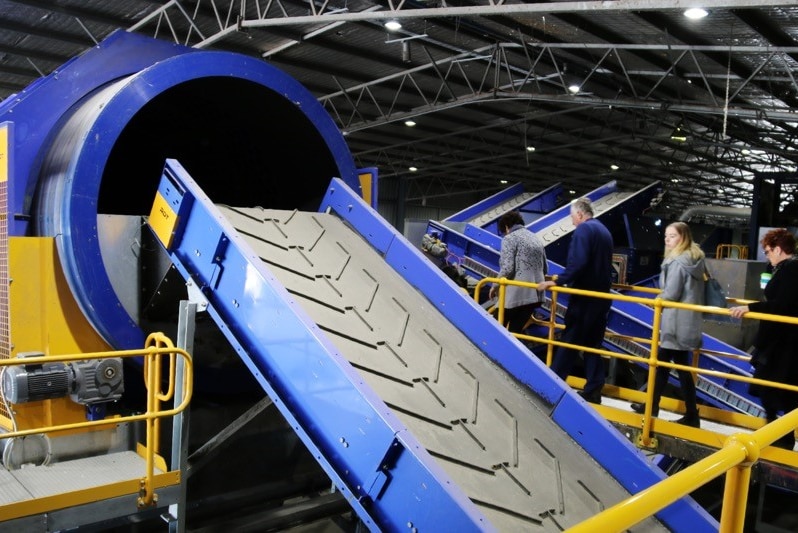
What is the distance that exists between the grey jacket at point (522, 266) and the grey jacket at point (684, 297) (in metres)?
1.49

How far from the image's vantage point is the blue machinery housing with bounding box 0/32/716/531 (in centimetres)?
309

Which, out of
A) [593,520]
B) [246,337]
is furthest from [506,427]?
[593,520]

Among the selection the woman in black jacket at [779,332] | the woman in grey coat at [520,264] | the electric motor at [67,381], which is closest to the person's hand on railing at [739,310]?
the woman in black jacket at [779,332]

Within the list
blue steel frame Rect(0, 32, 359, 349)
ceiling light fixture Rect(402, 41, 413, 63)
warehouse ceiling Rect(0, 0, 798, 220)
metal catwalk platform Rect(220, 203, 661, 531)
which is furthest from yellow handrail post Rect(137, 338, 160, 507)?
ceiling light fixture Rect(402, 41, 413, 63)

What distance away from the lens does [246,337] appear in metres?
3.72

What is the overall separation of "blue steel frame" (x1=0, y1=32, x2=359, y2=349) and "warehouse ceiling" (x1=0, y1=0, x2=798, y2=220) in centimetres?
523

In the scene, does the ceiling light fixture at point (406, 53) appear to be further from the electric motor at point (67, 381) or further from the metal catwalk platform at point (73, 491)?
the metal catwalk platform at point (73, 491)

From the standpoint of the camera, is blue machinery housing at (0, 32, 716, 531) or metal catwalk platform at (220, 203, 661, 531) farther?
metal catwalk platform at (220, 203, 661, 531)

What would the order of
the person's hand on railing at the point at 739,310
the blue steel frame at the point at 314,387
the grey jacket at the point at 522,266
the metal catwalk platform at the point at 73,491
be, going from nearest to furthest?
1. the blue steel frame at the point at 314,387
2. the metal catwalk platform at the point at 73,491
3. the person's hand on railing at the point at 739,310
4. the grey jacket at the point at 522,266

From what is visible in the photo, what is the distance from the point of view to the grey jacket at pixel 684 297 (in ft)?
16.5

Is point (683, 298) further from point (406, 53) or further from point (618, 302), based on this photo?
point (406, 53)

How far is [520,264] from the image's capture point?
639cm

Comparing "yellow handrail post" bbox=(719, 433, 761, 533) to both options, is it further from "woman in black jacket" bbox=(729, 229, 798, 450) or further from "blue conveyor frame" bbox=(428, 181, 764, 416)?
"blue conveyor frame" bbox=(428, 181, 764, 416)

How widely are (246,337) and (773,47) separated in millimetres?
10902
